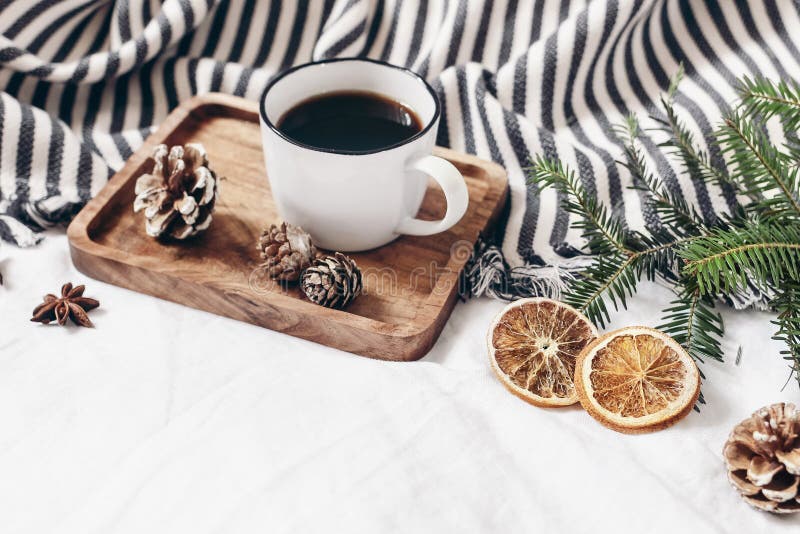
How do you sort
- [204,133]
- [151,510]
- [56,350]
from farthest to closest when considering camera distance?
1. [204,133]
2. [56,350]
3. [151,510]

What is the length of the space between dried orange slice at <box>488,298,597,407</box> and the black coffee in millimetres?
254

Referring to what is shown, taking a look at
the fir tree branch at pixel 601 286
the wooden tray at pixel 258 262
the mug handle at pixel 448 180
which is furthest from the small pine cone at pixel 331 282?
the fir tree branch at pixel 601 286

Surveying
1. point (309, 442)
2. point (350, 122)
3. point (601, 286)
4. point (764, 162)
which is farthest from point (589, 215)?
point (309, 442)

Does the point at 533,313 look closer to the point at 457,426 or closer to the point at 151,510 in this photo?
the point at 457,426

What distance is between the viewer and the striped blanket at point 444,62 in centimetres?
112

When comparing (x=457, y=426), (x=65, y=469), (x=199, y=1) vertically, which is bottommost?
(x=65, y=469)

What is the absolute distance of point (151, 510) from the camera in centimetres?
75

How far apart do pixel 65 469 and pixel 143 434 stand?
0.08 meters

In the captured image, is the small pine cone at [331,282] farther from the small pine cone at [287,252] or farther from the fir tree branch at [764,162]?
the fir tree branch at [764,162]

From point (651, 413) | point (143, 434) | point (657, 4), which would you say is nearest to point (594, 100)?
point (657, 4)

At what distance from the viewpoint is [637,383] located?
31.8 inches

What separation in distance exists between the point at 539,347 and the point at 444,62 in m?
0.56

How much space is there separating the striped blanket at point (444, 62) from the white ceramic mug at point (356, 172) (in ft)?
0.65

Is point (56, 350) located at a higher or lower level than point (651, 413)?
lower
